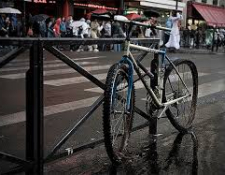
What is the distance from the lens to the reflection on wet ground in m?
4.69

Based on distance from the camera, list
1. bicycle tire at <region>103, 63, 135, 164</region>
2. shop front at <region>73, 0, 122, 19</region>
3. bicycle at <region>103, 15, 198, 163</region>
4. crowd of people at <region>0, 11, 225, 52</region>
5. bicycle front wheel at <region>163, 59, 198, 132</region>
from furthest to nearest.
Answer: shop front at <region>73, 0, 122, 19</region> → crowd of people at <region>0, 11, 225, 52</region> → bicycle front wheel at <region>163, 59, 198, 132</region> → bicycle at <region>103, 15, 198, 163</region> → bicycle tire at <region>103, 63, 135, 164</region>

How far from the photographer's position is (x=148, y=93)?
5.64 m

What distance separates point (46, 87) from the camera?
396 inches

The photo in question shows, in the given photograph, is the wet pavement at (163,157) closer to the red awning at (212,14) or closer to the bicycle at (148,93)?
the bicycle at (148,93)

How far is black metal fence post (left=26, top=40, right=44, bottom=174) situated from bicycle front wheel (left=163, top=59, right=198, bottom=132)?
89.1 inches

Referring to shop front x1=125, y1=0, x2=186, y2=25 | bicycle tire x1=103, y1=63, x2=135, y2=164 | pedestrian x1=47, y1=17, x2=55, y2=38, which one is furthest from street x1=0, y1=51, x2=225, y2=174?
shop front x1=125, y1=0, x2=186, y2=25

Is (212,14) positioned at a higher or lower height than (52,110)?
higher

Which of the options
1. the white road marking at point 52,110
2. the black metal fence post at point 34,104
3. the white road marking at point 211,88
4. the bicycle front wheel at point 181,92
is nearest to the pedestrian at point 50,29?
the white road marking at point 211,88

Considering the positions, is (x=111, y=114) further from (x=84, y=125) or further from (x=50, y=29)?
(x=50, y=29)

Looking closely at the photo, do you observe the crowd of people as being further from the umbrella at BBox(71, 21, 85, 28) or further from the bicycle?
the bicycle

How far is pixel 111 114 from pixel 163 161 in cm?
84

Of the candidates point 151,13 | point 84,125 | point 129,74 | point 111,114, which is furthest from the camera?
point 84,125

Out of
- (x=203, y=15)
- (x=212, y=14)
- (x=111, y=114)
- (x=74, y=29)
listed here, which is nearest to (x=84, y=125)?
(x=111, y=114)

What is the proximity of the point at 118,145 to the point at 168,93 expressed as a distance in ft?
4.24
